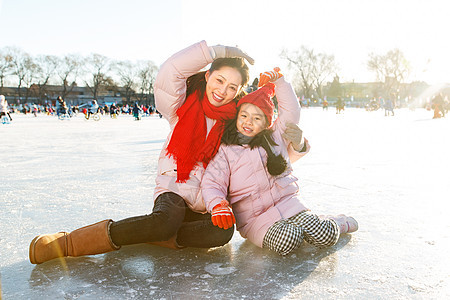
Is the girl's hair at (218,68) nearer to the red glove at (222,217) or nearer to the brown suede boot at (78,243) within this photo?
the red glove at (222,217)

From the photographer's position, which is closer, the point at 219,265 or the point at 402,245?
the point at 219,265

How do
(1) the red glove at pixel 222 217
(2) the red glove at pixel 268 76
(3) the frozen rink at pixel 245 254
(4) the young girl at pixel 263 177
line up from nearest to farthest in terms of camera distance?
(3) the frozen rink at pixel 245 254 → (1) the red glove at pixel 222 217 → (4) the young girl at pixel 263 177 → (2) the red glove at pixel 268 76

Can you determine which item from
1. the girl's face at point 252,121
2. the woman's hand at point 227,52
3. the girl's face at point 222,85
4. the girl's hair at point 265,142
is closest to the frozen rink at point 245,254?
the girl's hair at point 265,142

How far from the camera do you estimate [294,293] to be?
1314 mm

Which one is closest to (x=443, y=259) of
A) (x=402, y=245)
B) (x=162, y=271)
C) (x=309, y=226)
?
(x=402, y=245)

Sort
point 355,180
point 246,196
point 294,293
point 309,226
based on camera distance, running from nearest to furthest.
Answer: point 294,293, point 309,226, point 246,196, point 355,180

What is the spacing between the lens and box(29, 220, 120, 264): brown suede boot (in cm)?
161

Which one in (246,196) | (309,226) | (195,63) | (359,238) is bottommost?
(359,238)

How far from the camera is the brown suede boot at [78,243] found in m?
1.61

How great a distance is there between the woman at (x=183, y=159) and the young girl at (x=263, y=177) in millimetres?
97

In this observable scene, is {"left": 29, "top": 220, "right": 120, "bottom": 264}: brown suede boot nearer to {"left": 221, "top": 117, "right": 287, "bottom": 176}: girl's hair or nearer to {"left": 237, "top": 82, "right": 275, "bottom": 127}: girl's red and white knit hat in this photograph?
{"left": 221, "top": 117, "right": 287, "bottom": 176}: girl's hair

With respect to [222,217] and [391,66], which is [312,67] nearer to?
[391,66]

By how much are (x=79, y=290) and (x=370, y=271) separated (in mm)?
1117

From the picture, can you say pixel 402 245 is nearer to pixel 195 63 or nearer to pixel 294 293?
pixel 294 293
